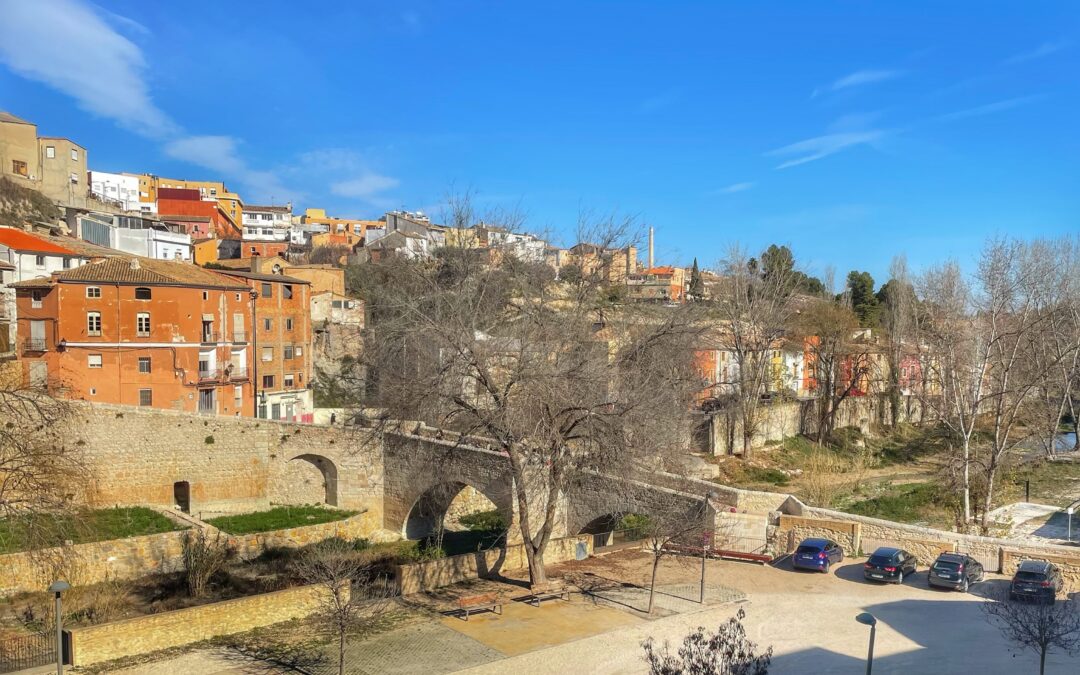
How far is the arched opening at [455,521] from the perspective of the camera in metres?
28.8

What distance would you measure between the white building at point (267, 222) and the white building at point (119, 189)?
10.7 metres

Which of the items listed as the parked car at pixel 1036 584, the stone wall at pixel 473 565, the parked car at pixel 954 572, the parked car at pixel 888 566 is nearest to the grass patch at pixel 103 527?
the stone wall at pixel 473 565

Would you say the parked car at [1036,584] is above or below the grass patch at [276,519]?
above

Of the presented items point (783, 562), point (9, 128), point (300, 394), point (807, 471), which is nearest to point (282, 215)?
point (9, 128)

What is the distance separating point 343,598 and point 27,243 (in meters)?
32.2

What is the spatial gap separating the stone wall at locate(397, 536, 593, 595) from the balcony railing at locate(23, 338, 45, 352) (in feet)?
65.2

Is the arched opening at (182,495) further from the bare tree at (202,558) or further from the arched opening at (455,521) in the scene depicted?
the arched opening at (455,521)

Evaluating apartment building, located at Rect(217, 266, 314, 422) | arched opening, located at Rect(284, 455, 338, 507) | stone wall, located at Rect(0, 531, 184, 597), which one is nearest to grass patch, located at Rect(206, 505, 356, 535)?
arched opening, located at Rect(284, 455, 338, 507)

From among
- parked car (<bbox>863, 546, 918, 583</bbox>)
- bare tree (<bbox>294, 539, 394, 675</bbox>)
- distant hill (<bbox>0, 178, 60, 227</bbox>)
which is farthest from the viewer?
distant hill (<bbox>0, 178, 60, 227</bbox>)

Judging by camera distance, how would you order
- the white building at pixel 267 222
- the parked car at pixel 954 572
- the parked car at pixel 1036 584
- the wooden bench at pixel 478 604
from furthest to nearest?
1. the white building at pixel 267 222
2. the parked car at pixel 954 572
3. the wooden bench at pixel 478 604
4. the parked car at pixel 1036 584

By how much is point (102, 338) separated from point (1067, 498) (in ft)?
134

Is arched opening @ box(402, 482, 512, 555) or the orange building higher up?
Answer: the orange building

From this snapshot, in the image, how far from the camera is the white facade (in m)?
75.6

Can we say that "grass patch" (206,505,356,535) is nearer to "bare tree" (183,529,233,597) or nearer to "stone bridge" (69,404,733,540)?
"stone bridge" (69,404,733,540)
